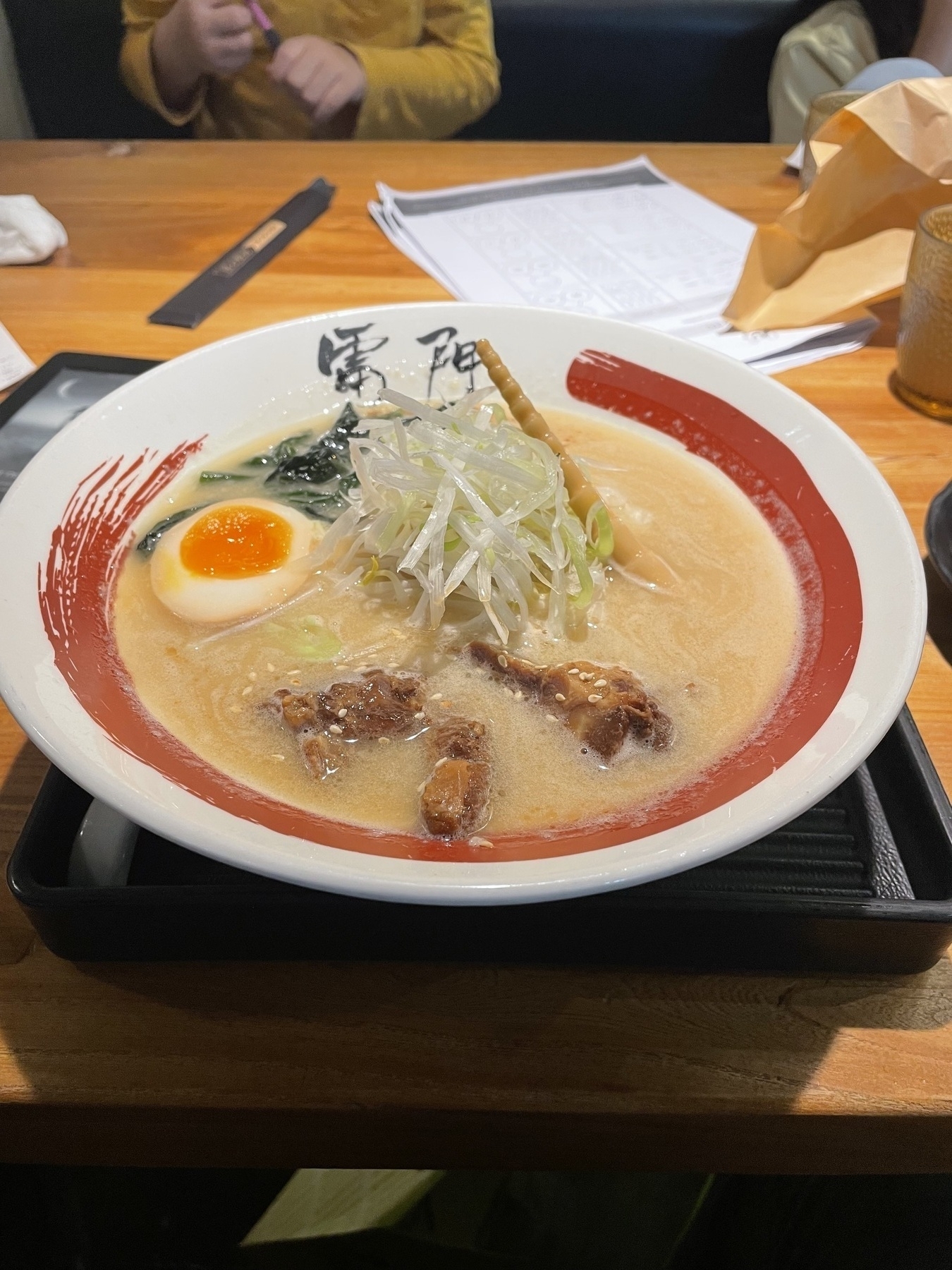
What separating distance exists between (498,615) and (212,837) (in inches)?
20.9

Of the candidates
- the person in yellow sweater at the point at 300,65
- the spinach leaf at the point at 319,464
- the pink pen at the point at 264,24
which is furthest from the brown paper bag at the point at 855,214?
the pink pen at the point at 264,24

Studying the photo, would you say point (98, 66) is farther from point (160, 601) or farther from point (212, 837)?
point (212, 837)

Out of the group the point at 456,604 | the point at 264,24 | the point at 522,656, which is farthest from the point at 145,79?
the point at 522,656

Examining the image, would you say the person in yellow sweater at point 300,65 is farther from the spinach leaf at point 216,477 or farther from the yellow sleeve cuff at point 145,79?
the spinach leaf at point 216,477

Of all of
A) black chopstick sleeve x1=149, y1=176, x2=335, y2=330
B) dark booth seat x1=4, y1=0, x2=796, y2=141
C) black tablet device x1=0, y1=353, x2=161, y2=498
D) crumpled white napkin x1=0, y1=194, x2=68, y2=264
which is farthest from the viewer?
dark booth seat x1=4, y1=0, x2=796, y2=141

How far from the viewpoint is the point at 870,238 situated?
2049 mm

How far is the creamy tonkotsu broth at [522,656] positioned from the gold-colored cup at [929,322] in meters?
0.66

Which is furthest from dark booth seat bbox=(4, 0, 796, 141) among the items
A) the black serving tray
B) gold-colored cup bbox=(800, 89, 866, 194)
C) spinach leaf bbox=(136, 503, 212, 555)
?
the black serving tray

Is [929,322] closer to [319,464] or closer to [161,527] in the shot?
[319,464]

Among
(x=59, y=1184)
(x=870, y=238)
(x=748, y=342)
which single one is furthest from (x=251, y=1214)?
(x=870, y=238)

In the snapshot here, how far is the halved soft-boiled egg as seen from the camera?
119cm

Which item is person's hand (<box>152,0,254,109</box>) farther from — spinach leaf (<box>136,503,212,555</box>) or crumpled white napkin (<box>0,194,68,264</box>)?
spinach leaf (<box>136,503,212,555</box>)

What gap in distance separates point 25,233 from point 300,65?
4.24 feet

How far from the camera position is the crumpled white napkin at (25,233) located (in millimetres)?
2076
